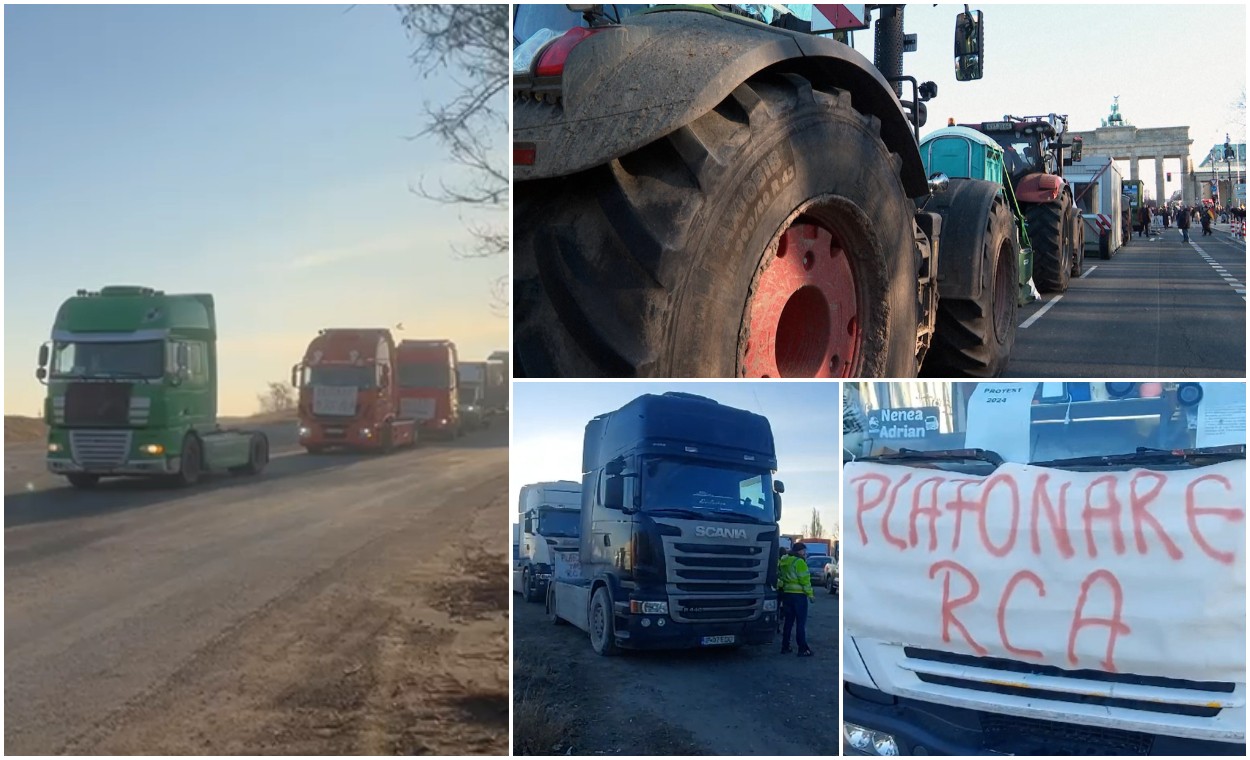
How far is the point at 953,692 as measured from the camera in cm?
335

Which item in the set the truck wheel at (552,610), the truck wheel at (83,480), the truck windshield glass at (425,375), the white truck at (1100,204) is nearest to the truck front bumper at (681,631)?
the truck wheel at (552,610)

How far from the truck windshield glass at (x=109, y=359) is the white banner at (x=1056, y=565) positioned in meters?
3.19

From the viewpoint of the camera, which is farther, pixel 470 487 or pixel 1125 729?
pixel 470 487

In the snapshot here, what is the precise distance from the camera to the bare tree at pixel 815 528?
3332 millimetres

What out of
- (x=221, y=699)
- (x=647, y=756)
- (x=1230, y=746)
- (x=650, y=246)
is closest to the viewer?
(x=650, y=246)

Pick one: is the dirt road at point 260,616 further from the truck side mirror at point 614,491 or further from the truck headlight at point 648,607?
the truck headlight at point 648,607

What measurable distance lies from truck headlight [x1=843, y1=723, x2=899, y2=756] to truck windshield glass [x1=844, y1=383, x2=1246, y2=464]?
100 cm

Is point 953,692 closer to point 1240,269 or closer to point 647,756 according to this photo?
point 647,756

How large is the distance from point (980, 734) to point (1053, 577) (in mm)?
613

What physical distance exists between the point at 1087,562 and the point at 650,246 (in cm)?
188

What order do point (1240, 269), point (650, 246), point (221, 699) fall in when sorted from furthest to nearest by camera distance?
point (1240, 269) → point (221, 699) → point (650, 246)

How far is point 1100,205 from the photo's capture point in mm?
11242

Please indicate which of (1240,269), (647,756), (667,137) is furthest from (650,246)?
(1240,269)

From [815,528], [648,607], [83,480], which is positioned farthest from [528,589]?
[83,480]
